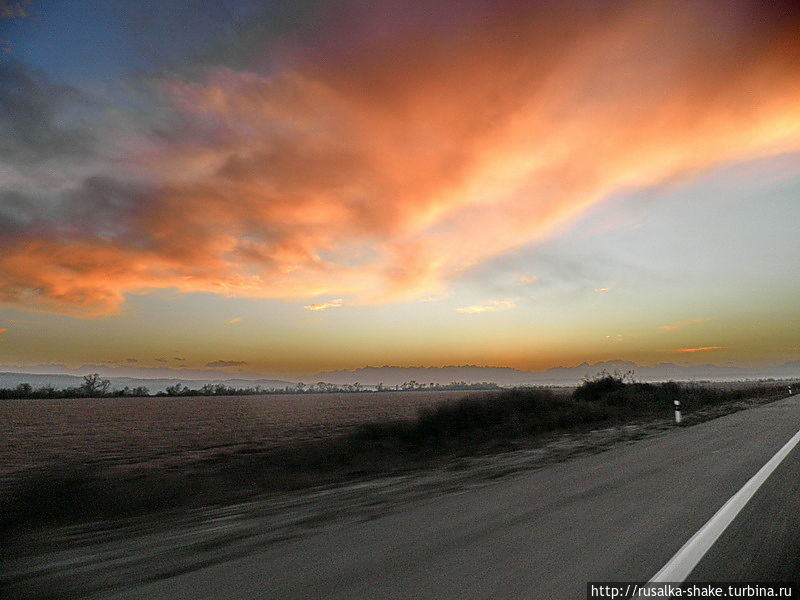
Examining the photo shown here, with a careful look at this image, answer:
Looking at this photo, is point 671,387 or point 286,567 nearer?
point 286,567

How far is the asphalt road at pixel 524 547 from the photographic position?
3.85m

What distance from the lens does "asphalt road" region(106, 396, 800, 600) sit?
385 cm

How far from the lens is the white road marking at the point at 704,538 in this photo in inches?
153

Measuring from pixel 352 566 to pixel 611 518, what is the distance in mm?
3143

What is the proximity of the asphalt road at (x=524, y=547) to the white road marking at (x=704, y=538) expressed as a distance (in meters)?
0.08

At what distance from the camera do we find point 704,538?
4.78 metres

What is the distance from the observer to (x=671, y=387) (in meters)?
48.0

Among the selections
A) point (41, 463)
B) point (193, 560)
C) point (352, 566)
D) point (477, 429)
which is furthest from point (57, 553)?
point (477, 429)

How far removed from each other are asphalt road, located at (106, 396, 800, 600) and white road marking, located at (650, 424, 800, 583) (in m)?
0.08

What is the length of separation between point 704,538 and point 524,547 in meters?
1.75

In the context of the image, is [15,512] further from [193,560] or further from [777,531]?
[777,531]

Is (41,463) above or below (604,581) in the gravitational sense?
below

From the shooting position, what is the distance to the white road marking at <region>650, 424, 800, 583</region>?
3.89 m

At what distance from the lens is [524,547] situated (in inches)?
185
